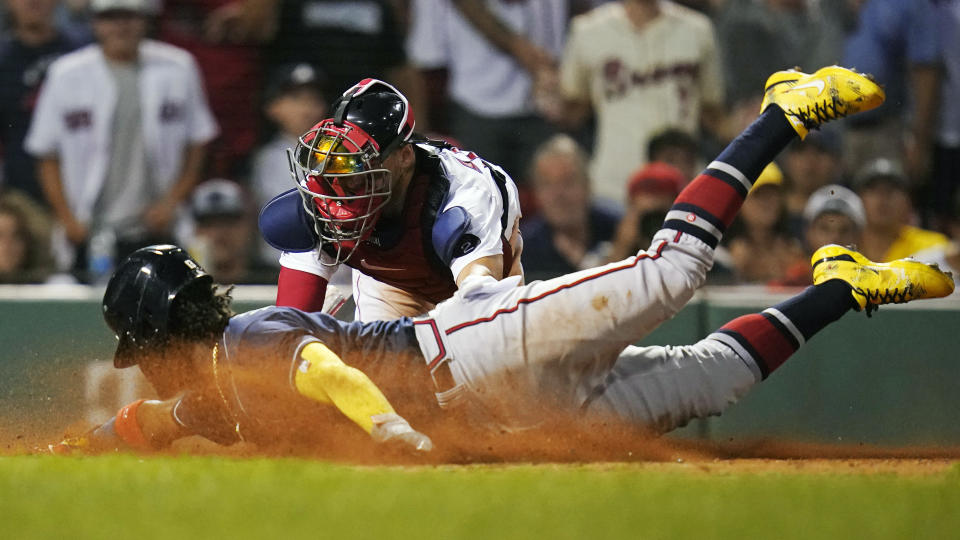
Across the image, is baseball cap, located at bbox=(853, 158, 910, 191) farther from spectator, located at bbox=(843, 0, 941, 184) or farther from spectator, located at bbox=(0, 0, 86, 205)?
spectator, located at bbox=(0, 0, 86, 205)

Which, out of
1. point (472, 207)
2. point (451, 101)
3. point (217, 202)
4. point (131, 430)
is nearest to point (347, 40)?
point (451, 101)

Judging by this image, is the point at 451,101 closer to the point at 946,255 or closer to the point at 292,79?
the point at 292,79

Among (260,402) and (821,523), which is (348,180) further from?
(821,523)

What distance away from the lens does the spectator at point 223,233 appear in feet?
27.9

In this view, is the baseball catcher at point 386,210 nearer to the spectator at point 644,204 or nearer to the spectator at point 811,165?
the spectator at point 644,204

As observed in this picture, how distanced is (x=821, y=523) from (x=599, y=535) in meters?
0.67

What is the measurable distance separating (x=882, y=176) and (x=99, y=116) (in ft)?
17.5

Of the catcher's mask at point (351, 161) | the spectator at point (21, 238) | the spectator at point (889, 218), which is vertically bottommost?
the spectator at point (21, 238)

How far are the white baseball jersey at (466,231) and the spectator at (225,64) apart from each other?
2913mm

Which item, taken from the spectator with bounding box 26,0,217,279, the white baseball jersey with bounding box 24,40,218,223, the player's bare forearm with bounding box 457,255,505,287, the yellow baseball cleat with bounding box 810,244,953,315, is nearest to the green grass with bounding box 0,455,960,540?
the player's bare forearm with bounding box 457,255,505,287

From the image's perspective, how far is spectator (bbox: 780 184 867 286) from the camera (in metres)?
7.92

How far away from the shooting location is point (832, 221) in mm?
7965

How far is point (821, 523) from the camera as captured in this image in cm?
362

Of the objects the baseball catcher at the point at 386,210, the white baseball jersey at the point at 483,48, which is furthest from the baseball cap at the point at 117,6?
the baseball catcher at the point at 386,210
